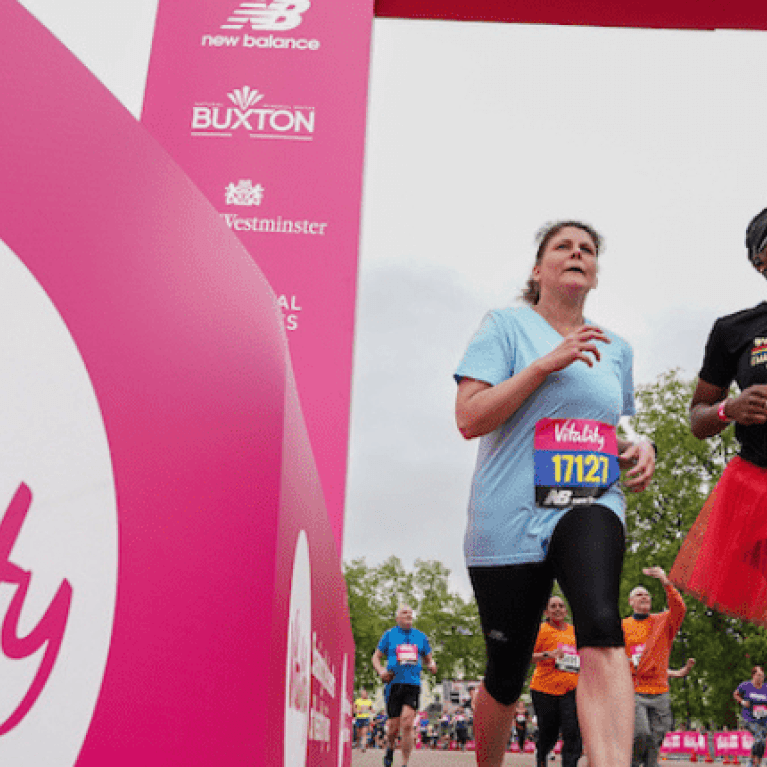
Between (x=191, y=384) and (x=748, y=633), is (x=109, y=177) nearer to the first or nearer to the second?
(x=191, y=384)

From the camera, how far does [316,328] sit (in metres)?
4.79

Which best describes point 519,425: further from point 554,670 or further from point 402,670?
point 402,670

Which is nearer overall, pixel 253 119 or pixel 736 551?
pixel 736 551

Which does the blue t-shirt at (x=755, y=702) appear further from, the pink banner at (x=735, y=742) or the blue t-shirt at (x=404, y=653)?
the blue t-shirt at (x=404, y=653)

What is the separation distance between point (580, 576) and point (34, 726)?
1853 millimetres

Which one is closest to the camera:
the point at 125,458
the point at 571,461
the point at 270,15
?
the point at 125,458

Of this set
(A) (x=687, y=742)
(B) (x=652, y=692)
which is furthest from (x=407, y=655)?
(A) (x=687, y=742)

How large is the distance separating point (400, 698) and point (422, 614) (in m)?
35.8

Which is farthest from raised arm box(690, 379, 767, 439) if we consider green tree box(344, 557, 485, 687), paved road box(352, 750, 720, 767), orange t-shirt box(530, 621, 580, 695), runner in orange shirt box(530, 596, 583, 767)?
green tree box(344, 557, 485, 687)

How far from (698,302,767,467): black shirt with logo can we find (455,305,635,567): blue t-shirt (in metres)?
0.44

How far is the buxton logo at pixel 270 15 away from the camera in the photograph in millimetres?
5273

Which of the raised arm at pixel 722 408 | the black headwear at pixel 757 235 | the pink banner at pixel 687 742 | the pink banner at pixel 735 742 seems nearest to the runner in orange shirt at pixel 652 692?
the raised arm at pixel 722 408

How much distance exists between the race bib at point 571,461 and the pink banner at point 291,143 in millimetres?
1909

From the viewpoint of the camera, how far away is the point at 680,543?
26.1m
